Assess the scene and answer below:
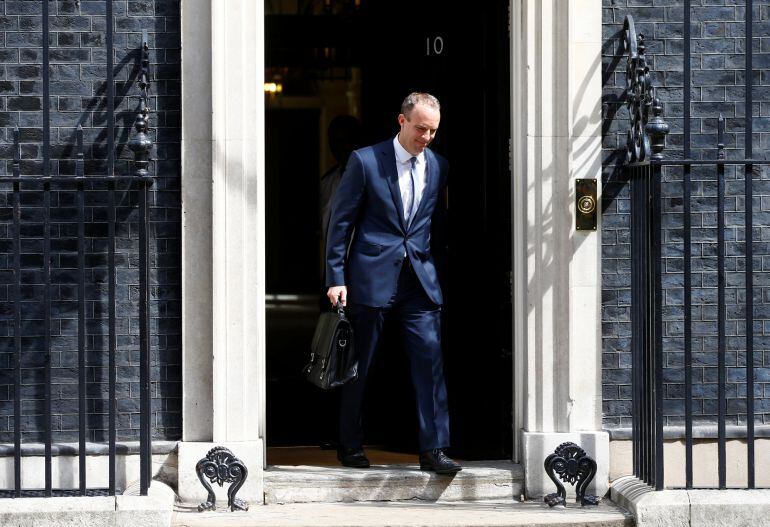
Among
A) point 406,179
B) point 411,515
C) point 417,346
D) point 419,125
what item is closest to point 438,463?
point 411,515

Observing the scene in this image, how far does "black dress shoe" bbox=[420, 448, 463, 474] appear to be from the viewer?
639cm

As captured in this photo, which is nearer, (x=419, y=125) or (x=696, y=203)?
(x=419, y=125)

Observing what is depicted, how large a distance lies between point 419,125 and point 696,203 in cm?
150

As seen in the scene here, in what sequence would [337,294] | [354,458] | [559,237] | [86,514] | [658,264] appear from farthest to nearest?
[354,458] < [559,237] < [337,294] < [658,264] < [86,514]

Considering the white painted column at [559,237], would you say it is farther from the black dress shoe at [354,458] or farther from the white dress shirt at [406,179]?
the black dress shoe at [354,458]

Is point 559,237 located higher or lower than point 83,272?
higher

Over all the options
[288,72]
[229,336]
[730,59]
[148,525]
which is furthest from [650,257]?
[288,72]

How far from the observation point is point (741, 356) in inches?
257

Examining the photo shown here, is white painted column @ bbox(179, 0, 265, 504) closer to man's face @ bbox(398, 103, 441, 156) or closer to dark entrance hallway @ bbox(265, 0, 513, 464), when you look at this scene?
man's face @ bbox(398, 103, 441, 156)

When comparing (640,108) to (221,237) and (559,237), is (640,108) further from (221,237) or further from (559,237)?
(221,237)

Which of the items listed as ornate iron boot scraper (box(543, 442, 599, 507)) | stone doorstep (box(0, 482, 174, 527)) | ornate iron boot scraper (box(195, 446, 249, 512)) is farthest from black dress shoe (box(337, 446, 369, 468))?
stone doorstep (box(0, 482, 174, 527))

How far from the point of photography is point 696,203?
6.51 m

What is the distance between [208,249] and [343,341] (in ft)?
2.69

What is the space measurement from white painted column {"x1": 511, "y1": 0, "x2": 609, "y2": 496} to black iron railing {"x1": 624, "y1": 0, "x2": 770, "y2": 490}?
23 centimetres
